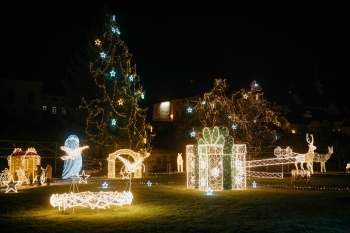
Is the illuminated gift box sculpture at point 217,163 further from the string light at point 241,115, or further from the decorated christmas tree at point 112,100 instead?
the string light at point 241,115

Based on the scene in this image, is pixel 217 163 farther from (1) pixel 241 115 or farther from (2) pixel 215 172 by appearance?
(1) pixel 241 115

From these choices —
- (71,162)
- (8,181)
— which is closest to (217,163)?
(8,181)

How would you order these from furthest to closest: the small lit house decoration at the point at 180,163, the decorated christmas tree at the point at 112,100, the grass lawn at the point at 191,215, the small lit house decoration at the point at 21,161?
the small lit house decoration at the point at 180,163
the decorated christmas tree at the point at 112,100
the small lit house decoration at the point at 21,161
the grass lawn at the point at 191,215

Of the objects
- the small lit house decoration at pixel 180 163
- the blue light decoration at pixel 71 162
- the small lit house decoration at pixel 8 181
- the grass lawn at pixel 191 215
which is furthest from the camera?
the small lit house decoration at pixel 180 163

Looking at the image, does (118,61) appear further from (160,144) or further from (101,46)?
(160,144)

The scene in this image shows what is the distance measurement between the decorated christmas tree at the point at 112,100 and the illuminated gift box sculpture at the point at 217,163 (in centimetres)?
1863

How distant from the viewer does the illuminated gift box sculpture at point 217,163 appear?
23406 mm

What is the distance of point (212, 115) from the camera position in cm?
4925

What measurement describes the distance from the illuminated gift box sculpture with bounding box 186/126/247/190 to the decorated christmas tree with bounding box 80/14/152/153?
18.6 meters

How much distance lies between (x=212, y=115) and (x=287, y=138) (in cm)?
1634

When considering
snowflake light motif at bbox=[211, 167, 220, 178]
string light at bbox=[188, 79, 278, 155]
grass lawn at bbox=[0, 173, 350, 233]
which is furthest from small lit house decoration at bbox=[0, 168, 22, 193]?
string light at bbox=[188, 79, 278, 155]

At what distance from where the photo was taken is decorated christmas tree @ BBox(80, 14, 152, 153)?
137 feet

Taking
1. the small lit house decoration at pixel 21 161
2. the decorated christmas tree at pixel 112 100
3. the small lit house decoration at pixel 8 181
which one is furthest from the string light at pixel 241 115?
the small lit house decoration at pixel 8 181

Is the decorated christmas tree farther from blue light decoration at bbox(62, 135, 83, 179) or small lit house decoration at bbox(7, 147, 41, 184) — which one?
small lit house decoration at bbox(7, 147, 41, 184)
